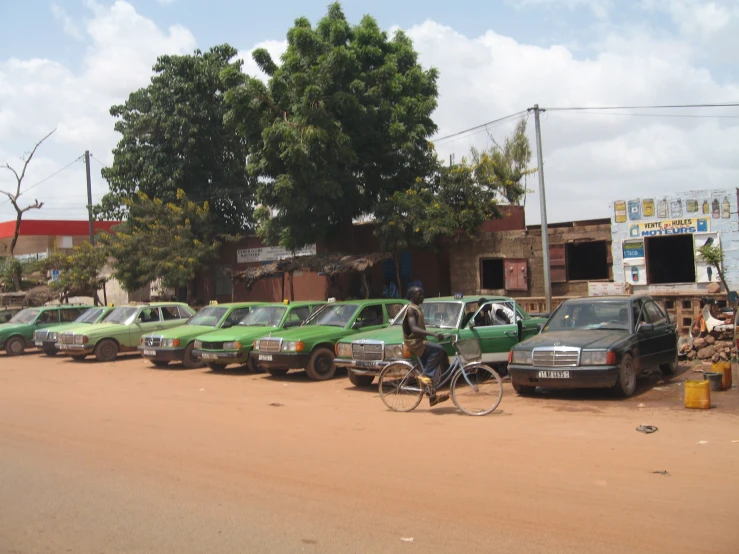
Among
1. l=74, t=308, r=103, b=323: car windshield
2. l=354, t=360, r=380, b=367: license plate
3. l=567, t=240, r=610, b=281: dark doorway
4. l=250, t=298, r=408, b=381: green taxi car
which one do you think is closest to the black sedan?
l=354, t=360, r=380, b=367: license plate

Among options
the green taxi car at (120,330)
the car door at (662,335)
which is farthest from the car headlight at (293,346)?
the green taxi car at (120,330)

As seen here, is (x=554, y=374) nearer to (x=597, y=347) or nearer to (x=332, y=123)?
(x=597, y=347)

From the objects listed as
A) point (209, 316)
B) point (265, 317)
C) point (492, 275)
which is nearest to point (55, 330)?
point (209, 316)

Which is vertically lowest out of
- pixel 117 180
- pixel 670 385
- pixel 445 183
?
pixel 670 385

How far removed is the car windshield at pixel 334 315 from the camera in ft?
47.2

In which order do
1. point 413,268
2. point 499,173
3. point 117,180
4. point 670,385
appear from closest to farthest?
1. point 670,385
2. point 499,173
3. point 413,268
4. point 117,180

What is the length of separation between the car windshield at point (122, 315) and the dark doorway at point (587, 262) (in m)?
13.4

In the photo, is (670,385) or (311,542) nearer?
(311,542)

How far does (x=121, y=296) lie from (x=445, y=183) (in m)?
22.0

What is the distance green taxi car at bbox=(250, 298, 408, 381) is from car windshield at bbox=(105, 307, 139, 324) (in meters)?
6.80

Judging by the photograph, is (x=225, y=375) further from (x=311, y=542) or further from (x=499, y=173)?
(x=499, y=173)

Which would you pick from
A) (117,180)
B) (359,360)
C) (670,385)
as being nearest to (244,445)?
(359,360)

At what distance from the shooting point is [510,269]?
867 inches

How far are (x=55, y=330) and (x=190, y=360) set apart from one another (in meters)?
5.97
